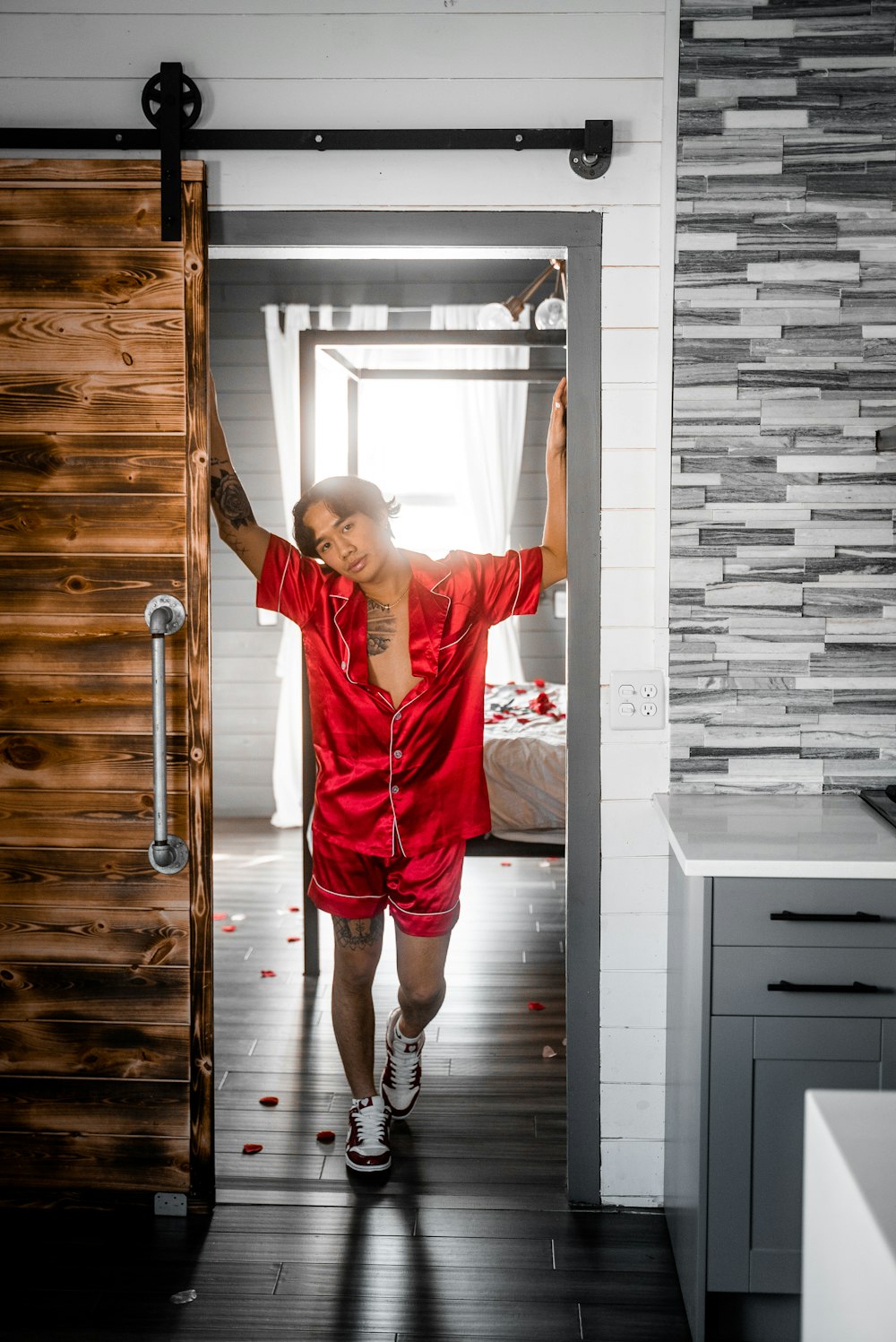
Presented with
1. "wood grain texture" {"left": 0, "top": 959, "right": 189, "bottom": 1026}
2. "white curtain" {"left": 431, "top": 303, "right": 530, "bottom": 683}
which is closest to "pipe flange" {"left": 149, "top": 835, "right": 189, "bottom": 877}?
"wood grain texture" {"left": 0, "top": 959, "right": 189, "bottom": 1026}

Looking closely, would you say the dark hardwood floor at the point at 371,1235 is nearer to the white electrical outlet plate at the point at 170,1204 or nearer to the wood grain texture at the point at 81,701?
the white electrical outlet plate at the point at 170,1204

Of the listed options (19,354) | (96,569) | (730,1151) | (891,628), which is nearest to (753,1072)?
(730,1151)

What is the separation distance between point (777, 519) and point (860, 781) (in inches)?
23.3

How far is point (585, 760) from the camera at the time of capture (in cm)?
238

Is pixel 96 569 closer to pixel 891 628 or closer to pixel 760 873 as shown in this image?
pixel 760 873

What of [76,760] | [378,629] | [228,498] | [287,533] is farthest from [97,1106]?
[287,533]

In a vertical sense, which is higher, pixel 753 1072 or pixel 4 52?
pixel 4 52

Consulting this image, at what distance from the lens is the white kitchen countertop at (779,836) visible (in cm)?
187

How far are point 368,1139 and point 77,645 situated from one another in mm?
1305

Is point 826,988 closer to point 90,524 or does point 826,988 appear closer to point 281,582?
point 281,582

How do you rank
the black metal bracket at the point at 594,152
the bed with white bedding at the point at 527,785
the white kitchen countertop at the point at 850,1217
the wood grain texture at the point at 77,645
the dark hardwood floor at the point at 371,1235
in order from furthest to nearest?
the bed with white bedding at the point at 527,785 < the wood grain texture at the point at 77,645 < the black metal bracket at the point at 594,152 < the dark hardwood floor at the point at 371,1235 < the white kitchen countertop at the point at 850,1217

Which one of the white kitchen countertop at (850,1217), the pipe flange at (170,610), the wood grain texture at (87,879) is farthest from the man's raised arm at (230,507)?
the white kitchen countertop at (850,1217)

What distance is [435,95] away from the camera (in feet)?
7.50

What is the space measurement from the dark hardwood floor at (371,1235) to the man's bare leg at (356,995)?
23 cm
